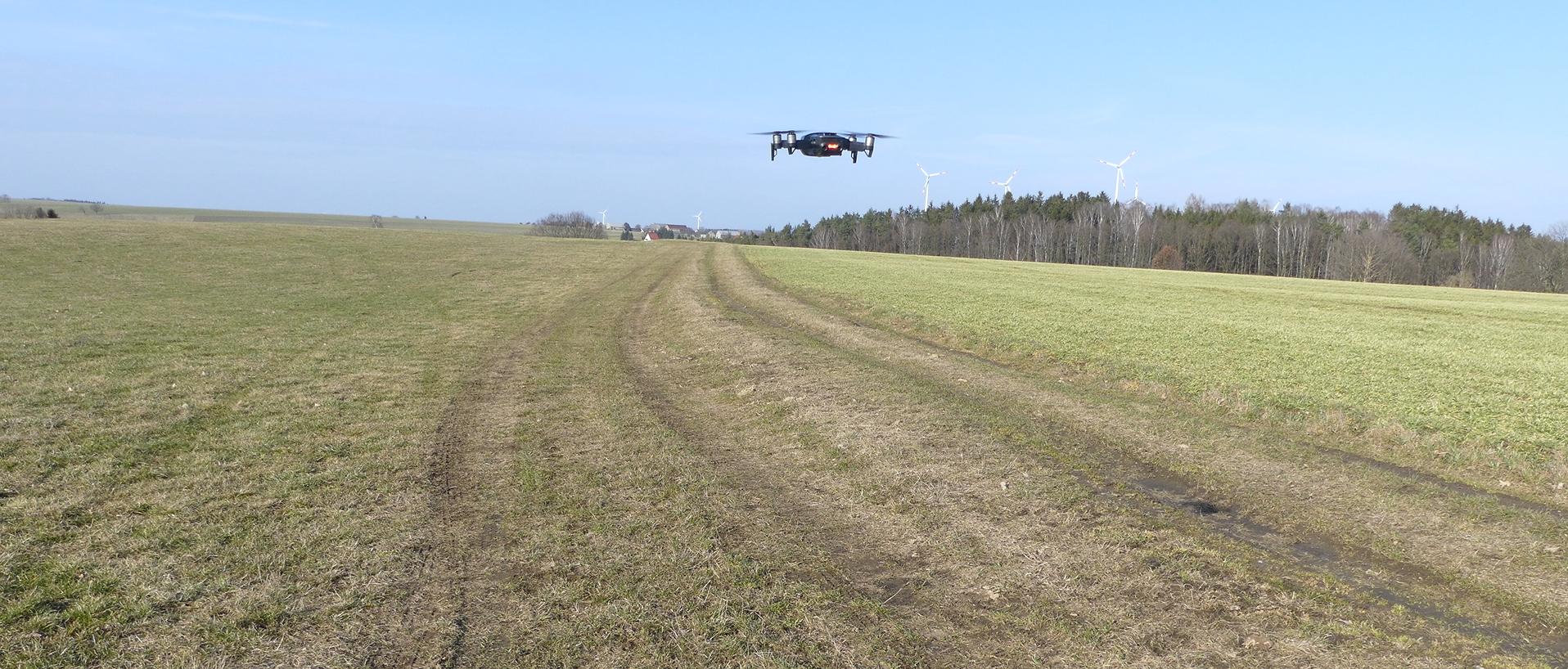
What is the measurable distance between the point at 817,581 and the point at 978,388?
887 centimetres

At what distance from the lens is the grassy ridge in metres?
5.33

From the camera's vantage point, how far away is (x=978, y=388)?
14.5m

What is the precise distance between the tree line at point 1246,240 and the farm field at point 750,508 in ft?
345

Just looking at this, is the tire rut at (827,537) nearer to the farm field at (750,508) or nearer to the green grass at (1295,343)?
the farm field at (750,508)

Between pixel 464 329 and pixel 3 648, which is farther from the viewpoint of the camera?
pixel 464 329

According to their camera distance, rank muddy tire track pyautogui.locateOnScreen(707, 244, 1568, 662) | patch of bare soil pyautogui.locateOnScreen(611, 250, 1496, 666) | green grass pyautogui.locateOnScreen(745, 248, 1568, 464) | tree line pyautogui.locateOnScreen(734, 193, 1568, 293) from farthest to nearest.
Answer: tree line pyautogui.locateOnScreen(734, 193, 1568, 293) < green grass pyautogui.locateOnScreen(745, 248, 1568, 464) < muddy tire track pyautogui.locateOnScreen(707, 244, 1568, 662) < patch of bare soil pyautogui.locateOnScreen(611, 250, 1496, 666)

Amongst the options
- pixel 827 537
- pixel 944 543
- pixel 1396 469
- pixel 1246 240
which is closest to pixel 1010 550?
pixel 944 543

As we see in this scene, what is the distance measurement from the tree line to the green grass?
2685 inches

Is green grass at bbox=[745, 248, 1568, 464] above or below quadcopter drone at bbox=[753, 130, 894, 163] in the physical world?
below

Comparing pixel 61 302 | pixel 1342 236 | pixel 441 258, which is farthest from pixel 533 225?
pixel 61 302

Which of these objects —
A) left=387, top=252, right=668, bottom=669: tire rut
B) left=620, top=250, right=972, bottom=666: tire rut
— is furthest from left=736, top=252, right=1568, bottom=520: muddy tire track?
left=387, top=252, right=668, bottom=669: tire rut

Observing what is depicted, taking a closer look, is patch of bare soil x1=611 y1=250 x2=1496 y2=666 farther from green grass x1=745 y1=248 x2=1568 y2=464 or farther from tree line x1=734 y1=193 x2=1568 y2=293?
tree line x1=734 y1=193 x2=1568 y2=293

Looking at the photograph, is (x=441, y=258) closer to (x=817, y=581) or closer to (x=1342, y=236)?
(x=817, y=581)

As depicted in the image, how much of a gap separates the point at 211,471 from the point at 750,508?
5.50 m
